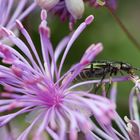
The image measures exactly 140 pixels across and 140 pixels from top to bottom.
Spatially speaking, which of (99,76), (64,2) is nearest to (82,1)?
(64,2)

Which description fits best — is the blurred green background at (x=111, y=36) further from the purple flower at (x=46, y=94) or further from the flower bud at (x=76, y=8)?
the purple flower at (x=46, y=94)

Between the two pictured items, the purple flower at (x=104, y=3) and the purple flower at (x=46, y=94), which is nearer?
the purple flower at (x=46, y=94)

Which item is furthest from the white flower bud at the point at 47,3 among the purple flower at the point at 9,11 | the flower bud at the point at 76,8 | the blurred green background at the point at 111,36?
the blurred green background at the point at 111,36

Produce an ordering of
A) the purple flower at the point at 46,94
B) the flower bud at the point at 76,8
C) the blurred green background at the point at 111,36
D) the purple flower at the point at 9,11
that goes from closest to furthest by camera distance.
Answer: the purple flower at the point at 46,94 → the flower bud at the point at 76,8 → the purple flower at the point at 9,11 → the blurred green background at the point at 111,36

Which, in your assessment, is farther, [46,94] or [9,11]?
[9,11]

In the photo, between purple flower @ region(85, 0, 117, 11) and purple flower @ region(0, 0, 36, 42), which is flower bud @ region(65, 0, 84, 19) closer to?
purple flower @ region(85, 0, 117, 11)

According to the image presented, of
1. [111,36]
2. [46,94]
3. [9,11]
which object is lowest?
[46,94]

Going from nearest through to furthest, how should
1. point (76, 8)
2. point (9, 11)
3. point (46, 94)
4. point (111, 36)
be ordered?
point (46, 94) < point (76, 8) < point (9, 11) < point (111, 36)

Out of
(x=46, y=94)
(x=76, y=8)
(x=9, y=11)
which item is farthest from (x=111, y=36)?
(x=46, y=94)

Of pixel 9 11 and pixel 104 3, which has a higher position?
pixel 9 11

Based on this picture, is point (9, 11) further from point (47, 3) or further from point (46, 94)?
point (46, 94)
